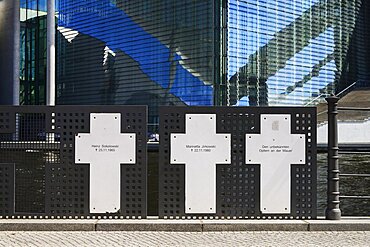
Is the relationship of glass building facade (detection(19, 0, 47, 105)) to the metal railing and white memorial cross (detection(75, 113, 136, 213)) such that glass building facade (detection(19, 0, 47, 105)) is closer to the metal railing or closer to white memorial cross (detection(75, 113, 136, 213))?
white memorial cross (detection(75, 113, 136, 213))

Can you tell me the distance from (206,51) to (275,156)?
2738 inches

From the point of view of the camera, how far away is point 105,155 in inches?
318

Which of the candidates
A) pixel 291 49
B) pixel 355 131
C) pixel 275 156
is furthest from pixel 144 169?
pixel 291 49

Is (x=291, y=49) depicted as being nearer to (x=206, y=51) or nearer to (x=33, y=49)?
(x=206, y=51)

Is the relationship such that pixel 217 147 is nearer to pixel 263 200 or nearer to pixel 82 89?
pixel 263 200

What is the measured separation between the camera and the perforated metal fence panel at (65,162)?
317 inches

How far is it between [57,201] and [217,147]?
7.98 feet

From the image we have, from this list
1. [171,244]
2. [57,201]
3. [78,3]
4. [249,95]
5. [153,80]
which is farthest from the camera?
[78,3]

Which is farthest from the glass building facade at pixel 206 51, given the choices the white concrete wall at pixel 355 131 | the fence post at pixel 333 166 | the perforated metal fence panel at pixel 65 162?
the perforated metal fence panel at pixel 65 162

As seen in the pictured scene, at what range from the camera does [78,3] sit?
9338 cm

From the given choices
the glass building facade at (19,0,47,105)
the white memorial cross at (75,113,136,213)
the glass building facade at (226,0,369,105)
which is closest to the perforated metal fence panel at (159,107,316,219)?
the white memorial cross at (75,113,136,213)

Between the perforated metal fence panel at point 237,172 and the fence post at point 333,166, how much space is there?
226 mm

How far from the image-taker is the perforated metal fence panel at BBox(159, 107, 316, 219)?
8.04 m

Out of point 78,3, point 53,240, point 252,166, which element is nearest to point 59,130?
point 53,240
